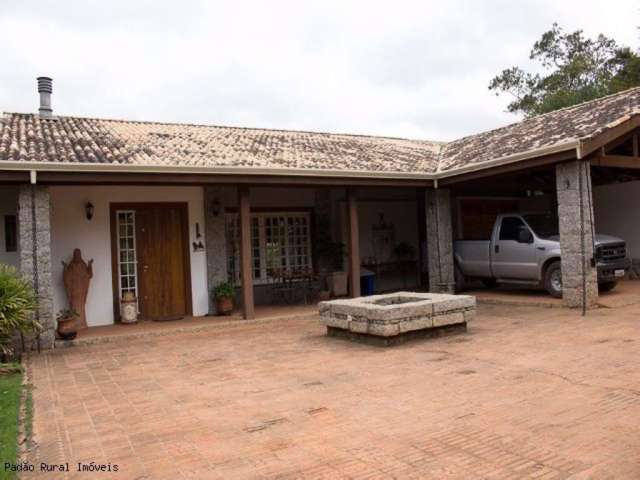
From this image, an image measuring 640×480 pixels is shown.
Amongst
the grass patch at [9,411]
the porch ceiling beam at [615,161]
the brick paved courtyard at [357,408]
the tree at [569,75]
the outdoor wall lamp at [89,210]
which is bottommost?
the brick paved courtyard at [357,408]

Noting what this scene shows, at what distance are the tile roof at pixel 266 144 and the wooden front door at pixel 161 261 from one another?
5.13 feet

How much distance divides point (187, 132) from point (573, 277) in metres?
9.23

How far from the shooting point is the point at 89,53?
18.3 metres

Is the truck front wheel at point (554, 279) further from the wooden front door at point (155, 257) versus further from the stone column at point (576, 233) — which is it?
the wooden front door at point (155, 257)

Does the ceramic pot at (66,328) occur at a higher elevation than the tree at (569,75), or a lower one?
lower

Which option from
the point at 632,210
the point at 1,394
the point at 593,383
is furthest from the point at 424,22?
the point at 1,394

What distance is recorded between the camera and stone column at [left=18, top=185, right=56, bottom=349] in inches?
359

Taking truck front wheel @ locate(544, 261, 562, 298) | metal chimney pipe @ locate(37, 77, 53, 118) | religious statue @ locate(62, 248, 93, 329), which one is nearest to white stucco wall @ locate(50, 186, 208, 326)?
religious statue @ locate(62, 248, 93, 329)

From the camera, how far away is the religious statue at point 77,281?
34.9 feet

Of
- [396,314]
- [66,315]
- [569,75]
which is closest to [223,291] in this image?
[66,315]

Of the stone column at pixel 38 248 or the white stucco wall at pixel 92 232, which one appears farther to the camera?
the white stucco wall at pixel 92 232

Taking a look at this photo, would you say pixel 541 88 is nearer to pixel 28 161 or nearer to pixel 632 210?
pixel 632 210

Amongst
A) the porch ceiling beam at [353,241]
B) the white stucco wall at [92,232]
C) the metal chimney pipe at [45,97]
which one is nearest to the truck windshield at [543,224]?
the porch ceiling beam at [353,241]

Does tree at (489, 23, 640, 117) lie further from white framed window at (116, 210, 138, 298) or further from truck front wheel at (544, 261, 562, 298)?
white framed window at (116, 210, 138, 298)
